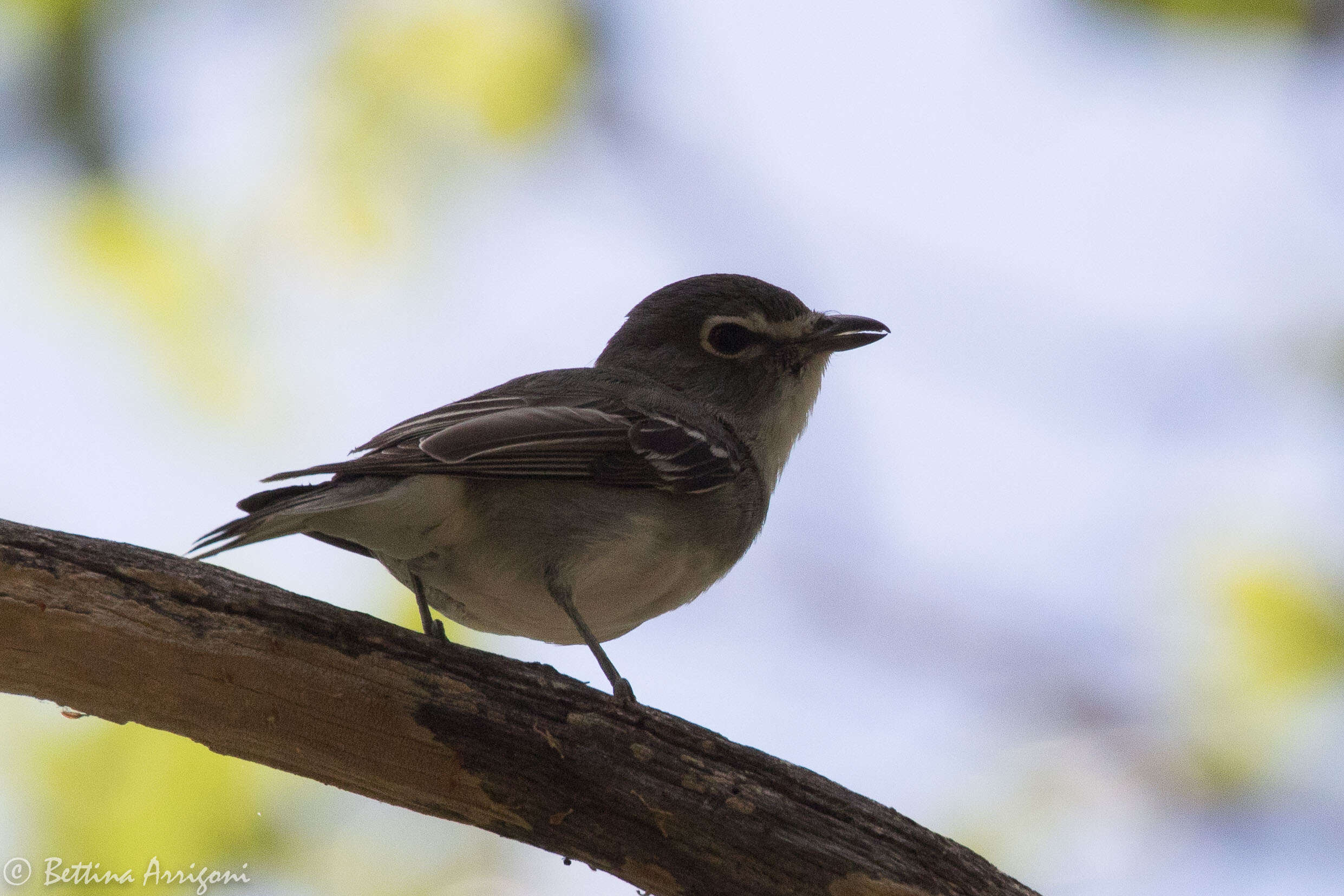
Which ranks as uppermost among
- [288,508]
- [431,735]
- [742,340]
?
[742,340]

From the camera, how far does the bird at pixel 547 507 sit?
402cm

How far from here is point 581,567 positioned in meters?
4.32

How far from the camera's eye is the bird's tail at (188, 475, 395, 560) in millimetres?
3496

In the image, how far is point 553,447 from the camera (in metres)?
4.45

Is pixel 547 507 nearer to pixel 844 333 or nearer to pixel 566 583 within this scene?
pixel 566 583

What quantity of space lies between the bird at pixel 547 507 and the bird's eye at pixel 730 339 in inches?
18.4

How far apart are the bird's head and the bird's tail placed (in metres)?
2.23

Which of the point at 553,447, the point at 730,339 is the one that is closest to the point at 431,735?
the point at 553,447

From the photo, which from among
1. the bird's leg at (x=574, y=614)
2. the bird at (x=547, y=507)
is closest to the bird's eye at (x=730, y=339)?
the bird at (x=547, y=507)

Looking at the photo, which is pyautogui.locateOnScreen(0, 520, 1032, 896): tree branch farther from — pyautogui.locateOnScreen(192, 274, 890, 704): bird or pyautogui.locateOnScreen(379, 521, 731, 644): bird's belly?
pyautogui.locateOnScreen(379, 521, 731, 644): bird's belly

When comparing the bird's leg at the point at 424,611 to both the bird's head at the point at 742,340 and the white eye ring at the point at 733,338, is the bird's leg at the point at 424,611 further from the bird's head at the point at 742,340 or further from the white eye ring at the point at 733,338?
the white eye ring at the point at 733,338

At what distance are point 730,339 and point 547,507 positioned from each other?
190 cm

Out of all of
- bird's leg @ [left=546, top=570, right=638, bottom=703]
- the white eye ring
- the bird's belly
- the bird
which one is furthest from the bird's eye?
bird's leg @ [left=546, top=570, right=638, bottom=703]

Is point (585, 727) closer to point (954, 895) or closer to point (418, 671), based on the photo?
point (418, 671)
